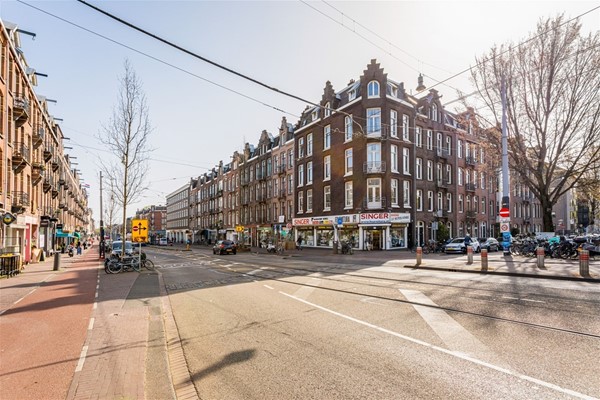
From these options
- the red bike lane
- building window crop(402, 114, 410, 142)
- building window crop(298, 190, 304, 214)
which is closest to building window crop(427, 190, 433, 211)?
building window crop(402, 114, 410, 142)

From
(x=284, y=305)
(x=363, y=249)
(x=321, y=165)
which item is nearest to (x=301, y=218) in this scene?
(x=321, y=165)

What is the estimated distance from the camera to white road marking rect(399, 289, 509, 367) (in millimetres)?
5152

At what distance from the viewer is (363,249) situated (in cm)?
3275

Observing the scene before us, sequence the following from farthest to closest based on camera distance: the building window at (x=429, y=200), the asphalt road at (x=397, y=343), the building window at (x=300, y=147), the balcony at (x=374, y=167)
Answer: the building window at (x=300, y=147)
the building window at (x=429, y=200)
the balcony at (x=374, y=167)
the asphalt road at (x=397, y=343)

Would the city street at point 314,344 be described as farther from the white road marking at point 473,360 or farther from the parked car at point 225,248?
the parked car at point 225,248

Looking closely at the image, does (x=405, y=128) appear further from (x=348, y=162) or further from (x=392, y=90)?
(x=348, y=162)

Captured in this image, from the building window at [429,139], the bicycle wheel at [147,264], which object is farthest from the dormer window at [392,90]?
the bicycle wheel at [147,264]

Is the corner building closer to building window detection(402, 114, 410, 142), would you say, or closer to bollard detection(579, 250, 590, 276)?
building window detection(402, 114, 410, 142)

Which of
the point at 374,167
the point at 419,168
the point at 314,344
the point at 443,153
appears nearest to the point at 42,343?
the point at 314,344

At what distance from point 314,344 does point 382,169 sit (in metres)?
28.1

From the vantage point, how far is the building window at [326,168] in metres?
38.5

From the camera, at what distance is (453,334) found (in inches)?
239

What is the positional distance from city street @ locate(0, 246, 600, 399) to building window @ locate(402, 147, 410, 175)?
24.3 metres

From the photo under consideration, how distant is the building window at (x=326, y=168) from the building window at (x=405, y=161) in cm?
828
